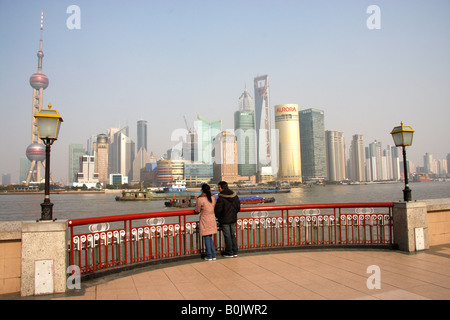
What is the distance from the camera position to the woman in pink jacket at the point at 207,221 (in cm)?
746

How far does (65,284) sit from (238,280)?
2.92 metres

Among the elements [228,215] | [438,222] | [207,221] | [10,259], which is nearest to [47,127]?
[10,259]

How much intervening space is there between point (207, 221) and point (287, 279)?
7.56ft

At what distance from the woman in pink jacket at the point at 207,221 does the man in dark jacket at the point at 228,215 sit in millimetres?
250

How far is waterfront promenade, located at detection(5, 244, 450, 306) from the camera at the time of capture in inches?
200

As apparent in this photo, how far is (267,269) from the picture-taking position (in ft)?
21.7

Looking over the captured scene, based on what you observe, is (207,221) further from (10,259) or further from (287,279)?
(10,259)

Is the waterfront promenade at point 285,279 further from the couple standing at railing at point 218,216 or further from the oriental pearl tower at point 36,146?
the oriental pearl tower at point 36,146
